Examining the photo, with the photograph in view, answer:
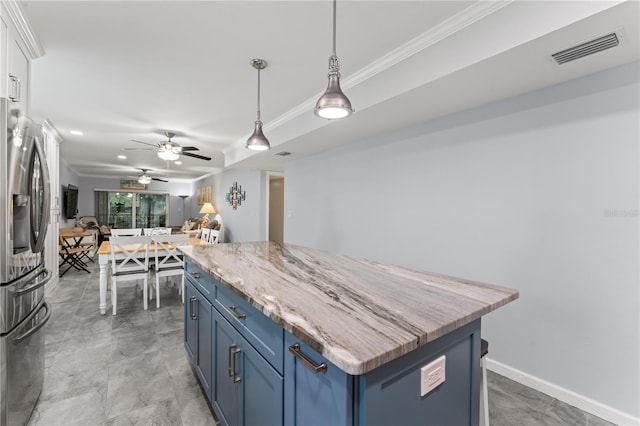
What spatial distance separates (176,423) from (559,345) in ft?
8.37

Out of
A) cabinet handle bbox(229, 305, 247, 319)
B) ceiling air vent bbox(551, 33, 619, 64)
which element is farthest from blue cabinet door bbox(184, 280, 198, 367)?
ceiling air vent bbox(551, 33, 619, 64)

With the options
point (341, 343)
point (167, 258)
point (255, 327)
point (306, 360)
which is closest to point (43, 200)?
point (255, 327)

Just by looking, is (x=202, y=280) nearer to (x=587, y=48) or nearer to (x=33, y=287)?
(x=33, y=287)

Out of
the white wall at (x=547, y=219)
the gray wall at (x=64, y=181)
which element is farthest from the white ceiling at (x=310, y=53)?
the gray wall at (x=64, y=181)

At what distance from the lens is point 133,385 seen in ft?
6.93

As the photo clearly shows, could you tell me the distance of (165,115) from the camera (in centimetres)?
371

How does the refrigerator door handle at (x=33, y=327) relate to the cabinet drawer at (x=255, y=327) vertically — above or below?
below

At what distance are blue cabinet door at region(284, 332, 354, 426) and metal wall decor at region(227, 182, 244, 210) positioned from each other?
22.2 feet

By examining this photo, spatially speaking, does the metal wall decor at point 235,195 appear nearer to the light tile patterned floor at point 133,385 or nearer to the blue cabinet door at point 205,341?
the light tile patterned floor at point 133,385

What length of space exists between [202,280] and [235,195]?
6.06 metres

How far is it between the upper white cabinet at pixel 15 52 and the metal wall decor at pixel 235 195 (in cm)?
537

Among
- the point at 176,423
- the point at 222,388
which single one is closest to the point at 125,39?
the point at 222,388

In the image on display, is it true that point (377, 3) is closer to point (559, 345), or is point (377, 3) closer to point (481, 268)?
point (481, 268)

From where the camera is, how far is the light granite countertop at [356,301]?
79 cm
